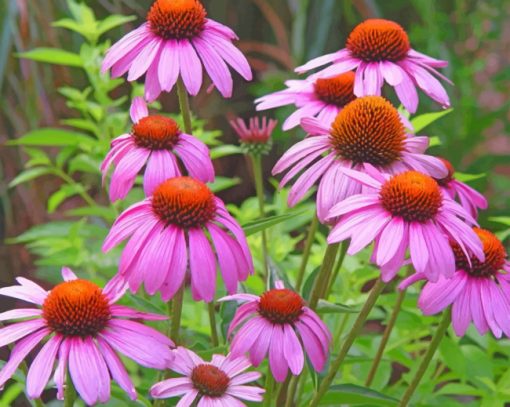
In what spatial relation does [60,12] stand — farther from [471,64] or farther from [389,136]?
[389,136]

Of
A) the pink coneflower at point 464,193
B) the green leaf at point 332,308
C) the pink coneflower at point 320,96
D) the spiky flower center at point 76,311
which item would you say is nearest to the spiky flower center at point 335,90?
the pink coneflower at point 320,96

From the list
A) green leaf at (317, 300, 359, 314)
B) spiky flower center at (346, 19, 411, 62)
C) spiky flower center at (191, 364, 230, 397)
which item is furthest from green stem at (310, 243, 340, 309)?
spiky flower center at (346, 19, 411, 62)

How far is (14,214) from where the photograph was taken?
6.42ft

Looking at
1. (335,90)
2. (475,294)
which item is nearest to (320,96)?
(335,90)

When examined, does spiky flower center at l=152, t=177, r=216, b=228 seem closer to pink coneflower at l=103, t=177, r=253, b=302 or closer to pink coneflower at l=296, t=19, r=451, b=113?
pink coneflower at l=103, t=177, r=253, b=302

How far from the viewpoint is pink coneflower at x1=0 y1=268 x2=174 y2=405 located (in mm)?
549

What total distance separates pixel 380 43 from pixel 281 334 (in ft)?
0.98

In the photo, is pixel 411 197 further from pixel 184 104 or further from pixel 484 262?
pixel 184 104

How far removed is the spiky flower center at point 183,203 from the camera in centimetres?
59

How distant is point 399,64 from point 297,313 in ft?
0.90

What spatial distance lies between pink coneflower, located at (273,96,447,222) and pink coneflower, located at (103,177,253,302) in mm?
82

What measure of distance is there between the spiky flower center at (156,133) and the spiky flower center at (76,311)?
0.44 feet

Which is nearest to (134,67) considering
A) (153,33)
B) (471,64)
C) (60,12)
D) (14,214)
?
(153,33)

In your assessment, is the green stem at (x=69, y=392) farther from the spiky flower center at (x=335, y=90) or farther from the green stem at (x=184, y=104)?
the spiky flower center at (x=335, y=90)
